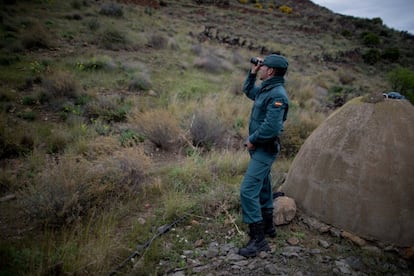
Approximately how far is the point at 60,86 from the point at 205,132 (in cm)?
432

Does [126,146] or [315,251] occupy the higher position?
[126,146]

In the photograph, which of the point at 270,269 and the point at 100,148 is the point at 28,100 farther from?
the point at 270,269

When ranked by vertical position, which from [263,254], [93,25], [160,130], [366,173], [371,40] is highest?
[371,40]

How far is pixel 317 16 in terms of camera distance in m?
36.2

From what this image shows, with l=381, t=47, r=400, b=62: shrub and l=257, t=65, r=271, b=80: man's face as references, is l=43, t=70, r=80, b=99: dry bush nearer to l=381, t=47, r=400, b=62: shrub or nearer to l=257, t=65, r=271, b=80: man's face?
l=257, t=65, r=271, b=80: man's face

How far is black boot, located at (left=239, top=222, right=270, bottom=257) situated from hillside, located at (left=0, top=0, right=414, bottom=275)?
12 cm

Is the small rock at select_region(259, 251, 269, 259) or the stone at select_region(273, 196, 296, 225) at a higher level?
the stone at select_region(273, 196, 296, 225)

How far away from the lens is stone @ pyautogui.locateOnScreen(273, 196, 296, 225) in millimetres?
3705

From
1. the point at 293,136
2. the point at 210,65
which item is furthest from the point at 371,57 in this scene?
the point at 293,136

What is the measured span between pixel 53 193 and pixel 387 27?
45252 millimetres

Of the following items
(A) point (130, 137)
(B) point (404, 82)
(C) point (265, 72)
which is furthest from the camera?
(B) point (404, 82)

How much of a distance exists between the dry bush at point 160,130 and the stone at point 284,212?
3.00m

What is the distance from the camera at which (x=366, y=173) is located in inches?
130

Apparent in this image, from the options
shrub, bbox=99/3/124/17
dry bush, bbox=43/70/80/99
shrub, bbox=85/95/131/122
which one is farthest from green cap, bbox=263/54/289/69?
shrub, bbox=99/3/124/17
